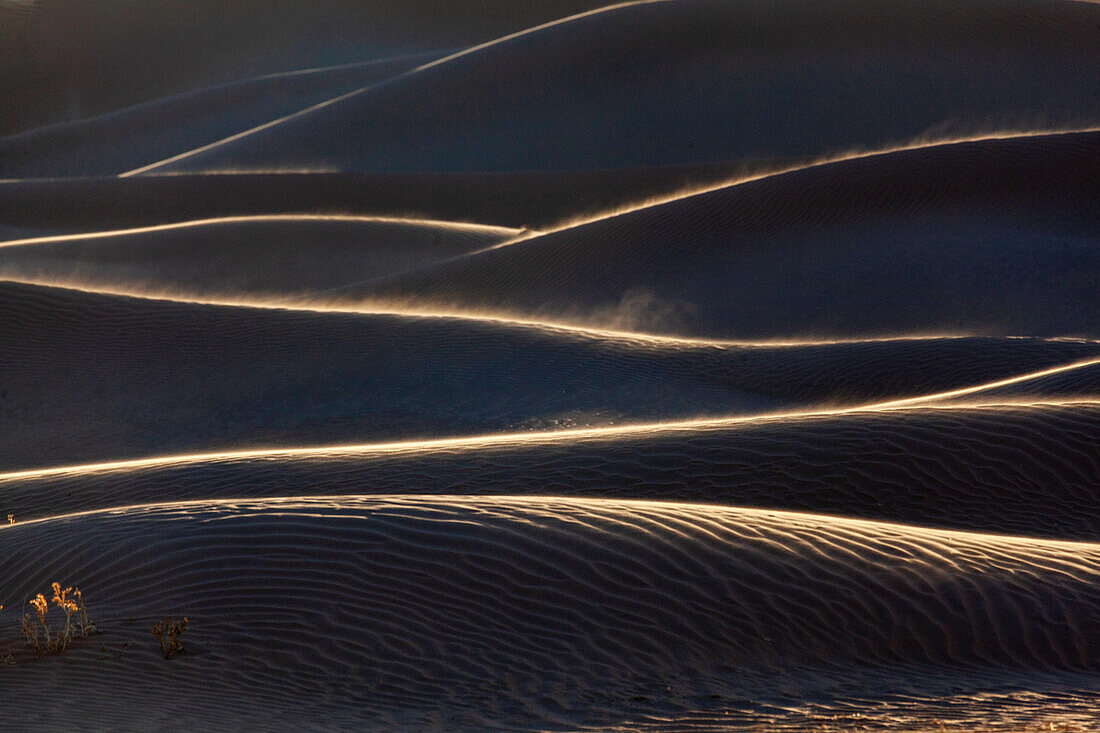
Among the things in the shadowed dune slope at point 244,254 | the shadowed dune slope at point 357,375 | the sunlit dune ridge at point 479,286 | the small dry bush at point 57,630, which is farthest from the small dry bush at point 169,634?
the shadowed dune slope at point 244,254

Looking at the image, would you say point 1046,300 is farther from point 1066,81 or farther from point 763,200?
point 1066,81

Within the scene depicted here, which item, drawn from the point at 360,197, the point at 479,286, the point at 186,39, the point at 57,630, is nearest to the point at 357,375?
the point at 479,286

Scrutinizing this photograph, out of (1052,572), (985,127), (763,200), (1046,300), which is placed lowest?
(1052,572)

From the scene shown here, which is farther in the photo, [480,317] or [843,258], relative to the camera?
[843,258]

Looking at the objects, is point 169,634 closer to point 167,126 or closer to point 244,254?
point 244,254

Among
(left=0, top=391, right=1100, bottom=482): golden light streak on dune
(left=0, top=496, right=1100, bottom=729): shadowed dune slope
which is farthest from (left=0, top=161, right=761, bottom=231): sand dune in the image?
(left=0, top=496, right=1100, bottom=729): shadowed dune slope

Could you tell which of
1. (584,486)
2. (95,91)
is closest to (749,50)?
(584,486)

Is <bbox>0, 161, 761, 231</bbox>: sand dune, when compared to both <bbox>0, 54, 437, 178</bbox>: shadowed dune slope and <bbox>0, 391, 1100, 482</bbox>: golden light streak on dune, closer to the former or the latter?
<bbox>0, 54, 437, 178</bbox>: shadowed dune slope
